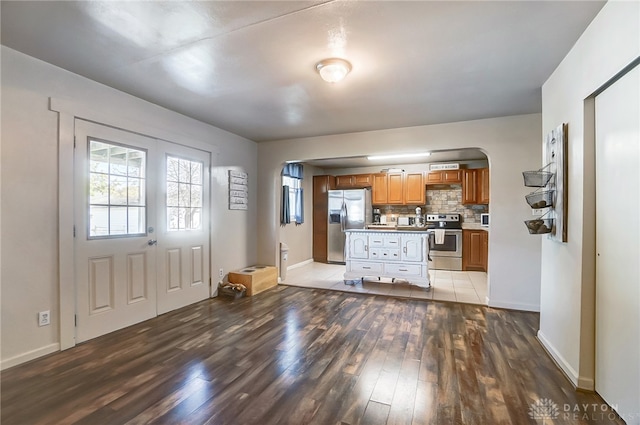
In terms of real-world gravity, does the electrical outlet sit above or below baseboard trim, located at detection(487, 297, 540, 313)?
above

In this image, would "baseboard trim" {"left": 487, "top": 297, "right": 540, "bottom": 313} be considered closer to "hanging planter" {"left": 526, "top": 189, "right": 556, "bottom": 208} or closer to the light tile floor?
the light tile floor

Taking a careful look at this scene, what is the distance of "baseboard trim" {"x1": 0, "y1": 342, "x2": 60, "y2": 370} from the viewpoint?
7.12 ft

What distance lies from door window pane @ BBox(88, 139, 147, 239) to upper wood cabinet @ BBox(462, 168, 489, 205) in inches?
232

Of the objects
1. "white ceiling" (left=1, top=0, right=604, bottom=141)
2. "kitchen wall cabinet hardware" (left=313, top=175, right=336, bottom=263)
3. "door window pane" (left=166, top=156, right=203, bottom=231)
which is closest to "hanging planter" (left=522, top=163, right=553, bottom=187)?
"white ceiling" (left=1, top=0, right=604, bottom=141)

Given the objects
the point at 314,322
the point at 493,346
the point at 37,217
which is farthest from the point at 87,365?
the point at 493,346

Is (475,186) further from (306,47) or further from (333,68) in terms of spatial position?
(306,47)

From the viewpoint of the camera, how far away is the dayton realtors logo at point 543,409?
5.56 ft

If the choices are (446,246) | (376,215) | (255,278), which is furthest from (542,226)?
(376,215)

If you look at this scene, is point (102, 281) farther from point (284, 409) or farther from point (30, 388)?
point (284, 409)

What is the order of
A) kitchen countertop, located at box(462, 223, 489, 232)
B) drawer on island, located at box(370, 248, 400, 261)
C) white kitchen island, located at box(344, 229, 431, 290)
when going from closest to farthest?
white kitchen island, located at box(344, 229, 431, 290) → drawer on island, located at box(370, 248, 400, 261) → kitchen countertop, located at box(462, 223, 489, 232)

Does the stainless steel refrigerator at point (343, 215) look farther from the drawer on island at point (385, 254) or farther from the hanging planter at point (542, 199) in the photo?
the hanging planter at point (542, 199)

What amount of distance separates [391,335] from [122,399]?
224 cm

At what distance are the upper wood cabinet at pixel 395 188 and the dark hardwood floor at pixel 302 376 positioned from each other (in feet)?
12.2

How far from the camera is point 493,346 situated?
8.52 feet
